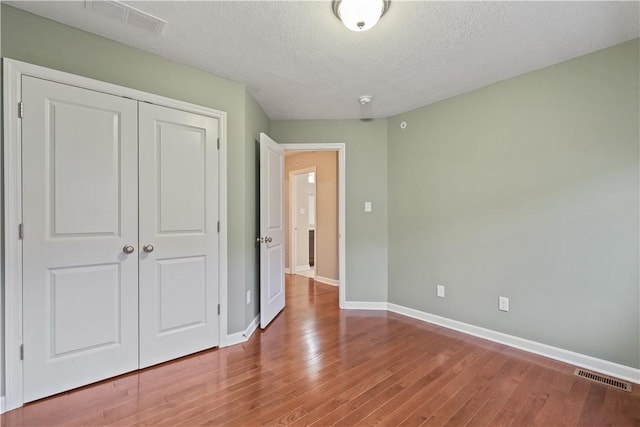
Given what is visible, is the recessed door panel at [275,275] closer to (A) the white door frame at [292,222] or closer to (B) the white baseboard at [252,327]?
(B) the white baseboard at [252,327]

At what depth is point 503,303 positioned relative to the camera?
2.55 metres

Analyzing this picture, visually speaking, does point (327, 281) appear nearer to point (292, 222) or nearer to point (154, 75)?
point (292, 222)

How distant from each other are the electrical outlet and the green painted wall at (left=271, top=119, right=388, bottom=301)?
1.24 m

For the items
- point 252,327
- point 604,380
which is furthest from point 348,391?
point 604,380

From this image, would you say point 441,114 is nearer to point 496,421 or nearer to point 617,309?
point 617,309

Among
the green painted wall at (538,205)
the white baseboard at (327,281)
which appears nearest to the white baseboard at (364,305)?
the green painted wall at (538,205)

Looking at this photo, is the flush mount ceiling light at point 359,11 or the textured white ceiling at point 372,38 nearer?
the flush mount ceiling light at point 359,11

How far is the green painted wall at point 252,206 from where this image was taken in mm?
2705

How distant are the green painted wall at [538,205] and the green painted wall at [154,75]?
190 centimetres

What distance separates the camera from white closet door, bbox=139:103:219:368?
2096mm

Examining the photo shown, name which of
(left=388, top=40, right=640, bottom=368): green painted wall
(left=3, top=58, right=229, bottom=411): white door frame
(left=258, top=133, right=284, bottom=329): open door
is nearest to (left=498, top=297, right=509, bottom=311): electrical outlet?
(left=388, top=40, right=640, bottom=368): green painted wall

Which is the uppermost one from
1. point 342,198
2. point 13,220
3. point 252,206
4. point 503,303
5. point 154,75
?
point 154,75

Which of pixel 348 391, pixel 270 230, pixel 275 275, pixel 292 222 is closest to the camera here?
pixel 348 391

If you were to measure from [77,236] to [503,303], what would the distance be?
336 centimetres
